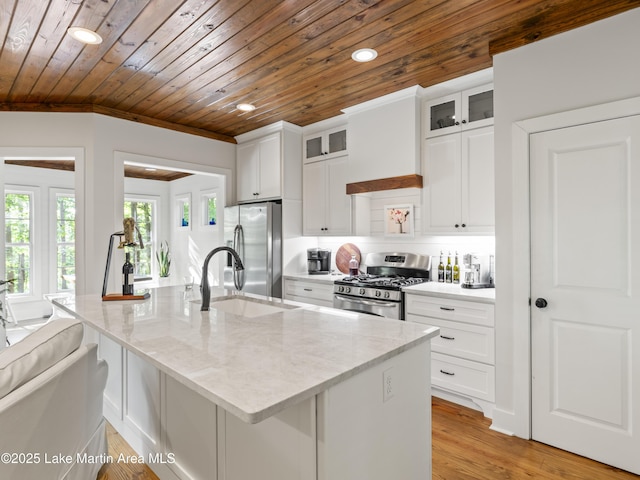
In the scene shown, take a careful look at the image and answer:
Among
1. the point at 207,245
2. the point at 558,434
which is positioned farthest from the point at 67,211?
the point at 558,434

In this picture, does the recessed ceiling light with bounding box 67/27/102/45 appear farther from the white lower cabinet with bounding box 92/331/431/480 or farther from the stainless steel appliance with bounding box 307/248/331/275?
the stainless steel appliance with bounding box 307/248/331/275

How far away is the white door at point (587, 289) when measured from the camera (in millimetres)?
2012

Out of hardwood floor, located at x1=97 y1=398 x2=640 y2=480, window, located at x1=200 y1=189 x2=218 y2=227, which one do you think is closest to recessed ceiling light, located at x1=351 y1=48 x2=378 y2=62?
hardwood floor, located at x1=97 y1=398 x2=640 y2=480

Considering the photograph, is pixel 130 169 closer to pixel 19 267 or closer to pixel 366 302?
pixel 19 267

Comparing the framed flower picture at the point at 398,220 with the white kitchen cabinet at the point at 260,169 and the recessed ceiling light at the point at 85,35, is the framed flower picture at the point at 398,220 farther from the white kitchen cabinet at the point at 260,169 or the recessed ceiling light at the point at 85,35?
the recessed ceiling light at the point at 85,35

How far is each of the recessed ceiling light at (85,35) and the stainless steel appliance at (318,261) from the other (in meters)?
2.83

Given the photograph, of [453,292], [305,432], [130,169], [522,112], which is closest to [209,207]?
[130,169]

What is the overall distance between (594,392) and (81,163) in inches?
173

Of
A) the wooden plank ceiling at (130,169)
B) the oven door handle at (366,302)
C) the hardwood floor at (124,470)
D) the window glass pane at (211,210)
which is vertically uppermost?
the wooden plank ceiling at (130,169)

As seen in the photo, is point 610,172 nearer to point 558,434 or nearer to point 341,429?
point 558,434

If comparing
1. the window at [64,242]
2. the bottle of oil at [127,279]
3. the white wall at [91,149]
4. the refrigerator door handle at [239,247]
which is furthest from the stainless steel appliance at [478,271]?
the window at [64,242]

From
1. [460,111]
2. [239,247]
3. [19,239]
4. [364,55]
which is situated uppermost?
[364,55]

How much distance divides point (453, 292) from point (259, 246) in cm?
213

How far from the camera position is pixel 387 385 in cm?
136
